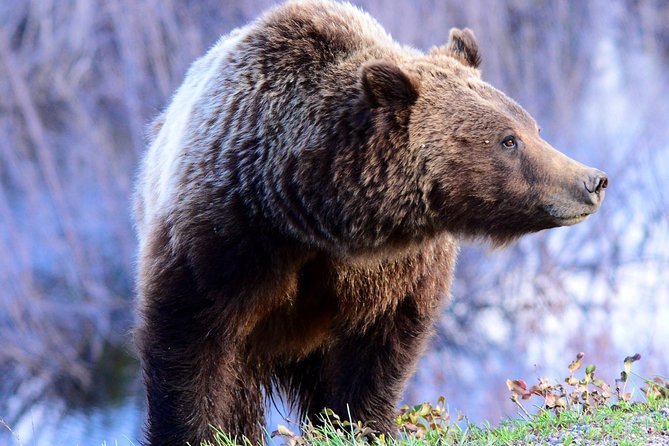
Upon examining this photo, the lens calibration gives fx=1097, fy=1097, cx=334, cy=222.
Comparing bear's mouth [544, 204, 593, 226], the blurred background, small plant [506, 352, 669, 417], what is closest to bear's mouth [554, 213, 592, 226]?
bear's mouth [544, 204, 593, 226]

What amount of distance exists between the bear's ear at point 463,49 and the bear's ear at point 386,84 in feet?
2.03

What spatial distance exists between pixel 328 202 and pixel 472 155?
71 centimetres

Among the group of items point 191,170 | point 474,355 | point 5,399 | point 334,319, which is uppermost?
point 191,170

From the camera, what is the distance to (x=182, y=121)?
5742mm

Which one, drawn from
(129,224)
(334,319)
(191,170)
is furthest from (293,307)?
(129,224)

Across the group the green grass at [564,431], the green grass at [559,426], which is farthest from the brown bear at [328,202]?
the green grass at [564,431]

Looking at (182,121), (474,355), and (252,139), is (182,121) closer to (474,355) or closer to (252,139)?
(252,139)

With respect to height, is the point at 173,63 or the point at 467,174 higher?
the point at 467,174

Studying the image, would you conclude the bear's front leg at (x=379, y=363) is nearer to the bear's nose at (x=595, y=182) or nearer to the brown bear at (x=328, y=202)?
the brown bear at (x=328, y=202)

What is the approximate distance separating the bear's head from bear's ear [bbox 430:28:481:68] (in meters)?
0.48

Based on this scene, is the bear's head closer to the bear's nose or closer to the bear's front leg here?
the bear's nose

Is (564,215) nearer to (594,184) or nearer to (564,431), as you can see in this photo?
(594,184)

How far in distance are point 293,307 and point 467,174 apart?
45.4 inches

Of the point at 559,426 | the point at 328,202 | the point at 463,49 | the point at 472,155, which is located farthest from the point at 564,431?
the point at 463,49
